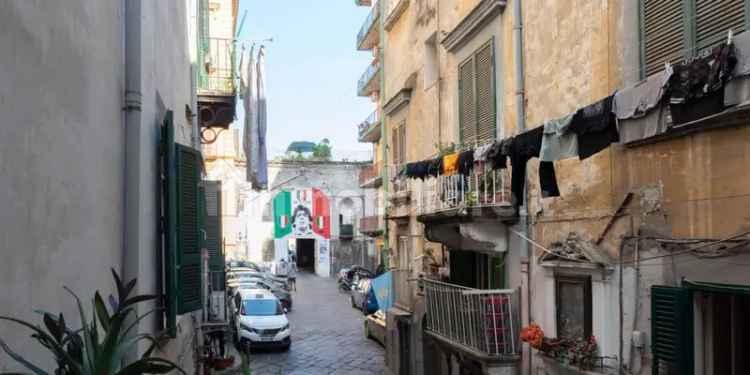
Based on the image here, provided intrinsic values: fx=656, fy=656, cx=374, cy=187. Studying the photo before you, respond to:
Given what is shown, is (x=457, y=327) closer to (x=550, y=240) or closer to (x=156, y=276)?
(x=550, y=240)

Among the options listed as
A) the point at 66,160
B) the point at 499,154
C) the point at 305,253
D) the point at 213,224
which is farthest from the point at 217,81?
the point at 305,253

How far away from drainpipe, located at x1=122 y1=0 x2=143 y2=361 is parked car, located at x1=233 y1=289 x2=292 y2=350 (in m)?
14.0

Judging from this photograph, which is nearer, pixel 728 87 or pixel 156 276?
pixel 728 87

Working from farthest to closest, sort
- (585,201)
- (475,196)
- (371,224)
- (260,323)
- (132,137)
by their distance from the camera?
(371,224), (260,323), (475,196), (585,201), (132,137)

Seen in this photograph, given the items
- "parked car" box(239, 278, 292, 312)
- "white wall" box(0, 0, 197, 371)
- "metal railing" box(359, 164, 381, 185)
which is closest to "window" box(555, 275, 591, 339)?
"white wall" box(0, 0, 197, 371)

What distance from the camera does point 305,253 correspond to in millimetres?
55500

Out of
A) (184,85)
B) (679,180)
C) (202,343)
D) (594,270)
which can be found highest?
(184,85)

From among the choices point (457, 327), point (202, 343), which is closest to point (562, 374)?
point (457, 327)

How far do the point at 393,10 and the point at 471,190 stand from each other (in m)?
7.64

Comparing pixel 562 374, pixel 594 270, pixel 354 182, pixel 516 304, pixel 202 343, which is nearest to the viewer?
pixel 594 270

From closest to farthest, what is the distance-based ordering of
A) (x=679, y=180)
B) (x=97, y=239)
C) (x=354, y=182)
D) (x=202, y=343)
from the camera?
(x=97, y=239) < (x=679, y=180) < (x=202, y=343) < (x=354, y=182)

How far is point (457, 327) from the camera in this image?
32.0 feet

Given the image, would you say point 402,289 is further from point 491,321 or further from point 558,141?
point 558,141

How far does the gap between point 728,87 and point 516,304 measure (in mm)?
5123
